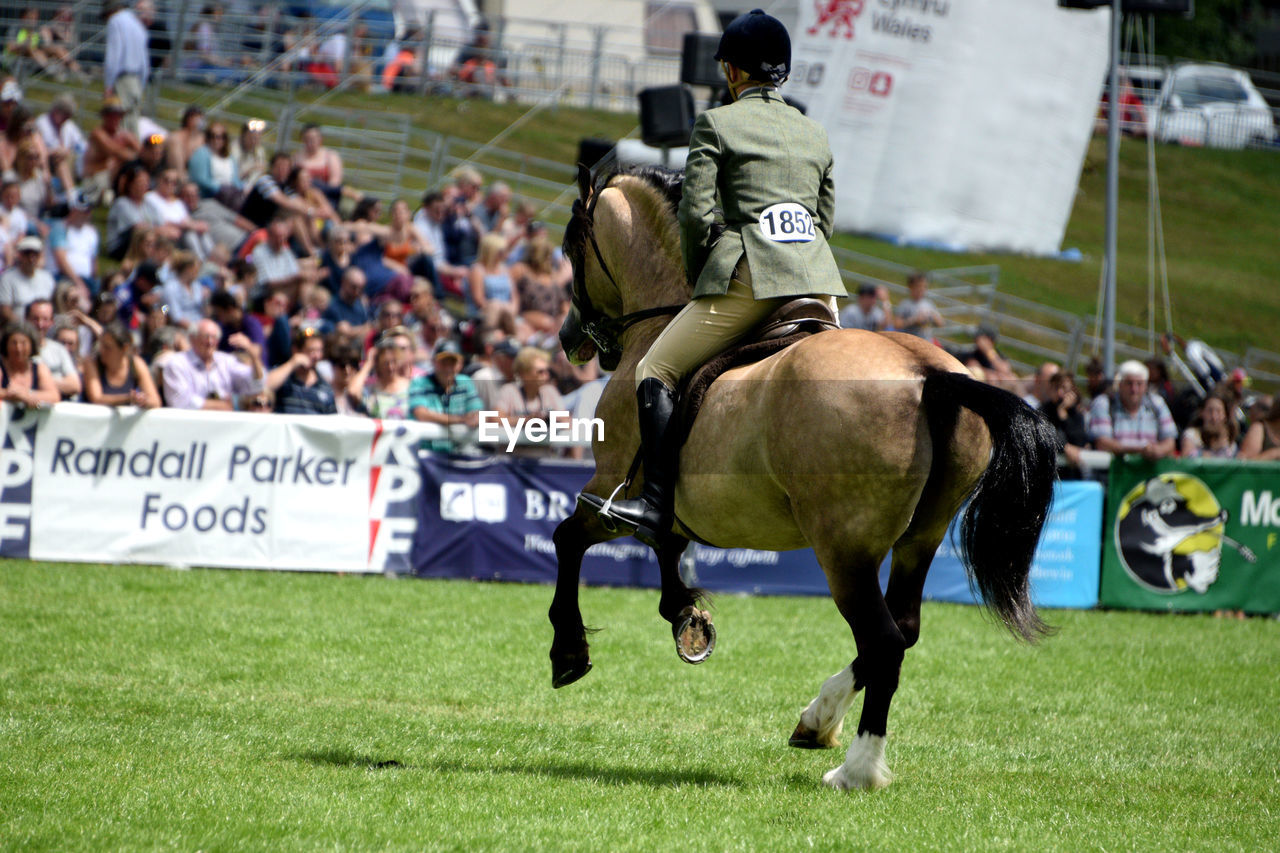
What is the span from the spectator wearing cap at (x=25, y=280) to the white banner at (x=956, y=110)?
8.88m

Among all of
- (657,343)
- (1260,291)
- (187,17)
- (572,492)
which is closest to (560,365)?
(572,492)

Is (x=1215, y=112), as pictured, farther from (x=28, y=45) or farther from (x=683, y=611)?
(x=683, y=611)

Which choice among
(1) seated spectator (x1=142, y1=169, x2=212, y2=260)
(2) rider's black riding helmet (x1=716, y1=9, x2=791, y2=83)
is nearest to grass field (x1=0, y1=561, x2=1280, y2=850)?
(2) rider's black riding helmet (x1=716, y1=9, x2=791, y2=83)

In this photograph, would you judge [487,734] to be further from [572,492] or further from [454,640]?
[572,492]

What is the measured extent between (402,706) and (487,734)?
731mm

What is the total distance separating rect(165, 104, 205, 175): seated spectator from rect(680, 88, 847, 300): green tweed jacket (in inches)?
430

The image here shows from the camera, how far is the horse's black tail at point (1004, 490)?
5004 millimetres

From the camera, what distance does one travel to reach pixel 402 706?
22.0 ft

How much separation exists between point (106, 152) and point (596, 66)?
915 centimetres

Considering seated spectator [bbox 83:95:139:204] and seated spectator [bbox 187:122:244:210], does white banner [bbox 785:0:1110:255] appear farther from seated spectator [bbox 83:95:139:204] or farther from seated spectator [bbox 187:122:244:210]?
seated spectator [bbox 83:95:139:204]

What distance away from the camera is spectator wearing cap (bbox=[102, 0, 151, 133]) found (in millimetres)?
16047

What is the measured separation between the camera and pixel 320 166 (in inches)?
617

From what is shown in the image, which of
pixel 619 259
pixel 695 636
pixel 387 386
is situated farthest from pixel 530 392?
pixel 695 636

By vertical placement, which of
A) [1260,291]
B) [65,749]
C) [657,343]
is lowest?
[1260,291]
